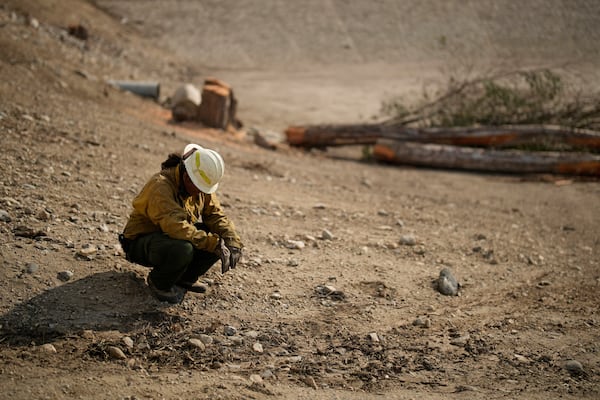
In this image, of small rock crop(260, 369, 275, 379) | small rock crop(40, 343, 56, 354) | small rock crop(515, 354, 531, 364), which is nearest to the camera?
small rock crop(40, 343, 56, 354)

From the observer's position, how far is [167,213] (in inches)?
170

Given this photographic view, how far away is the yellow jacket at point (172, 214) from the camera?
4312 mm

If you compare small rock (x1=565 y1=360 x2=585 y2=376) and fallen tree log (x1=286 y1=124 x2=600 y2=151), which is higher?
fallen tree log (x1=286 y1=124 x2=600 y2=151)

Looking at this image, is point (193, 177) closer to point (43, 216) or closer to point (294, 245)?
point (43, 216)

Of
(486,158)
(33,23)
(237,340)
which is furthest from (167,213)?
(33,23)

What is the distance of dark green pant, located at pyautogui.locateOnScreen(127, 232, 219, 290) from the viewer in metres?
4.36

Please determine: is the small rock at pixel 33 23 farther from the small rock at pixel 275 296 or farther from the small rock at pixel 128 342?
the small rock at pixel 128 342

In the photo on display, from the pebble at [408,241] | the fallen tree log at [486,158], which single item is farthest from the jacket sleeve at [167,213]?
the fallen tree log at [486,158]

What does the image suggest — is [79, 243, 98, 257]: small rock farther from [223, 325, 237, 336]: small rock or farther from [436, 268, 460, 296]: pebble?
[436, 268, 460, 296]: pebble

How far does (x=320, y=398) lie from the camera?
4.07m

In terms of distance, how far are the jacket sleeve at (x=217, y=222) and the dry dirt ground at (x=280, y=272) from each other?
561 mm

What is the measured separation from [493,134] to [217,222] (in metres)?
6.53

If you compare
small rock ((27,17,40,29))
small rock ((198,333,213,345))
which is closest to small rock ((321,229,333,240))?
small rock ((198,333,213,345))

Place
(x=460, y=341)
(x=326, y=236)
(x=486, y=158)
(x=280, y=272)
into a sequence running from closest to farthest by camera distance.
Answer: (x=460, y=341)
(x=280, y=272)
(x=326, y=236)
(x=486, y=158)
